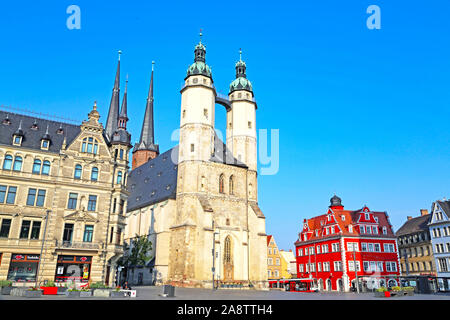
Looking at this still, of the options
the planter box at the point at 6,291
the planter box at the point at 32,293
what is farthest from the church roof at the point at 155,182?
the planter box at the point at 32,293

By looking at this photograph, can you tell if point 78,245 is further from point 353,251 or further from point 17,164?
point 353,251

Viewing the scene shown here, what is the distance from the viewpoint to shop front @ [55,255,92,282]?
114 feet

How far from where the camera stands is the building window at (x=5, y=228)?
110 feet

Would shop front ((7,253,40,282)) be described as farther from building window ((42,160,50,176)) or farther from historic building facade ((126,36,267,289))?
historic building facade ((126,36,267,289))

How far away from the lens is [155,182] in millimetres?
68062

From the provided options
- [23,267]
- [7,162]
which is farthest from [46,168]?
[23,267]

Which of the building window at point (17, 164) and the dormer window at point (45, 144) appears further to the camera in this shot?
the dormer window at point (45, 144)

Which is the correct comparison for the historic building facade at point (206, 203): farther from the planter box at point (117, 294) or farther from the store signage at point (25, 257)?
the planter box at point (117, 294)

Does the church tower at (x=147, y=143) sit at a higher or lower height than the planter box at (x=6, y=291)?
higher

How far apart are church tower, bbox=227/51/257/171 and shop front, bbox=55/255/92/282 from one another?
31.9 meters

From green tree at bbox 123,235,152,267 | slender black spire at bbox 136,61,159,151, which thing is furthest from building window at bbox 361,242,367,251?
slender black spire at bbox 136,61,159,151

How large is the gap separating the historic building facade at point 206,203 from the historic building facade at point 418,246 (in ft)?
92.7

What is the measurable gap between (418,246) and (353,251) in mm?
18375
